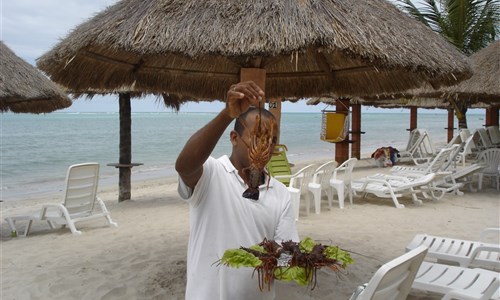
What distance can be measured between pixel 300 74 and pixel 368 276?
233 centimetres

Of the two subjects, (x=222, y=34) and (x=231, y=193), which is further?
(x=222, y=34)

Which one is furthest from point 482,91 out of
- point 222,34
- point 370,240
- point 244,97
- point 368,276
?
point 244,97

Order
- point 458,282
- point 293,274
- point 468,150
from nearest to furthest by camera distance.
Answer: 1. point 293,274
2. point 458,282
3. point 468,150

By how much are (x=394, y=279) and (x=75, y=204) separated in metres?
5.53

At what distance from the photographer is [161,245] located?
17.6ft

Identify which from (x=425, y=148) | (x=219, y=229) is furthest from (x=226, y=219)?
(x=425, y=148)

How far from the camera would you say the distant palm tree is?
12.7 m

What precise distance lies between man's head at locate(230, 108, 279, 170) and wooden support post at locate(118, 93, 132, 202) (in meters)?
7.64

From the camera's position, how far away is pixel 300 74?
201 inches

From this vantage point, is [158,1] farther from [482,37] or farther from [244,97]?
[482,37]

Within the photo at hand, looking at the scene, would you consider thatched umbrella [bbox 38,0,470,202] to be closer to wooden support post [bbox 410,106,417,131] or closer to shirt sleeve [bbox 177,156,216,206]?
shirt sleeve [bbox 177,156,216,206]

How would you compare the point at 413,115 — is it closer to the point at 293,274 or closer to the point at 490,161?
the point at 490,161

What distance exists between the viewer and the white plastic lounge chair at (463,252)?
366 cm

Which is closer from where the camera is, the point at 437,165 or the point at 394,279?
the point at 394,279
